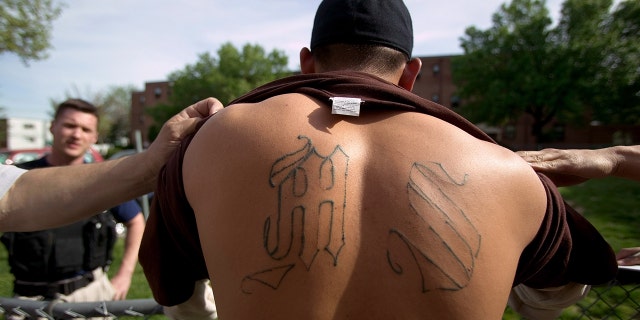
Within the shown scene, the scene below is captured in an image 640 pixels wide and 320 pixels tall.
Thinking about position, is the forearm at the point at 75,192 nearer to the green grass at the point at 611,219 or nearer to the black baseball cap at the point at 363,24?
the black baseball cap at the point at 363,24

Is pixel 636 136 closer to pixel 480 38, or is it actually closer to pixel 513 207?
pixel 480 38

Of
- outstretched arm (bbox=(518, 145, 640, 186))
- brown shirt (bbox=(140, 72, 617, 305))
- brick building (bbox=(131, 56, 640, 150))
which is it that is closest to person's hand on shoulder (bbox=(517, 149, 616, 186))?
outstretched arm (bbox=(518, 145, 640, 186))

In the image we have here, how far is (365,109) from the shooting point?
1.19 metres

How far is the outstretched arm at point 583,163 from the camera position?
4.61 feet

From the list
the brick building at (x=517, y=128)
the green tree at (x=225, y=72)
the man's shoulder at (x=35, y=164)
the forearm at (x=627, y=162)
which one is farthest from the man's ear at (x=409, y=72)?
the green tree at (x=225, y=72)

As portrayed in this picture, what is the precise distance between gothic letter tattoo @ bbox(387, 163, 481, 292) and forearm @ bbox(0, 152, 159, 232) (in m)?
0.96

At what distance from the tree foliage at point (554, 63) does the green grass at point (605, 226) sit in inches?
764

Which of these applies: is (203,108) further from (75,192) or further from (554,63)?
(554,63)

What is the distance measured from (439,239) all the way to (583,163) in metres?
0.78

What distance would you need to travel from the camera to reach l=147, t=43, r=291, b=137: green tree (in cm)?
4130

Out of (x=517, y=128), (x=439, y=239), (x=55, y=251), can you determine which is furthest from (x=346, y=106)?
(x=517, y=128)

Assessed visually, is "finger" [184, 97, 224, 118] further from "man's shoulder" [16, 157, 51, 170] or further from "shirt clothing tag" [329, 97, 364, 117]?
"man's shoulder" [16, 157, 51, 170]

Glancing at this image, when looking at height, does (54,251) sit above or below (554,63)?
below

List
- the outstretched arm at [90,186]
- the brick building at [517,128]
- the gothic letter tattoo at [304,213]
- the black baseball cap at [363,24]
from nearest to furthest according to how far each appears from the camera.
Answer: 1. the gothic letter tattoo at [304,213]
2. the black baseball cap at [363,24]
3. the outstretched arm at [90,186]
4. the brick building at [517,128]
